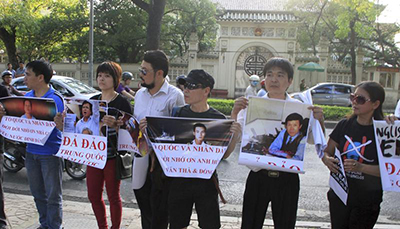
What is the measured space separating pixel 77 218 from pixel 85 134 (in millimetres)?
1386

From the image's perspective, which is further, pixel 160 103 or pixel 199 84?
pixel 160 103

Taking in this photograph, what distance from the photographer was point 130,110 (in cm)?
345

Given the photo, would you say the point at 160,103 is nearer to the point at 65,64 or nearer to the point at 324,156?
the point at 324,156

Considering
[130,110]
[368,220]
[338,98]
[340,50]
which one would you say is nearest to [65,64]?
[338,98]

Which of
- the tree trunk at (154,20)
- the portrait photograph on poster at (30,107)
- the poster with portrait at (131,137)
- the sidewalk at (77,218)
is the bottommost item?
the sidewalk at (77,218)

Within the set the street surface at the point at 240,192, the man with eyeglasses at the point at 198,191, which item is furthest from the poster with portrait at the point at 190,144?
the street surface at the point at 240,192

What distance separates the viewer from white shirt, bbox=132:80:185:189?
325 centimetres

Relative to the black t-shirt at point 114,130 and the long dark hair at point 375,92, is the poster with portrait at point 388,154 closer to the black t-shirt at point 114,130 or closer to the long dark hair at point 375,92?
the long dark hair at point 375,92

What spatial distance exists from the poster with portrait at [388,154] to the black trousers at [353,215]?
22 cm

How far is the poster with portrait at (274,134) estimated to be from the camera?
112 inches

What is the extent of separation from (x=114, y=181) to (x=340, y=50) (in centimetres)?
2763

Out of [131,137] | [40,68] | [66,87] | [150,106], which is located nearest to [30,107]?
[40,68]

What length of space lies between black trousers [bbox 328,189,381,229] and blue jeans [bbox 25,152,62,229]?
2.59 metres

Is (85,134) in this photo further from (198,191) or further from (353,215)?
(353,215)
